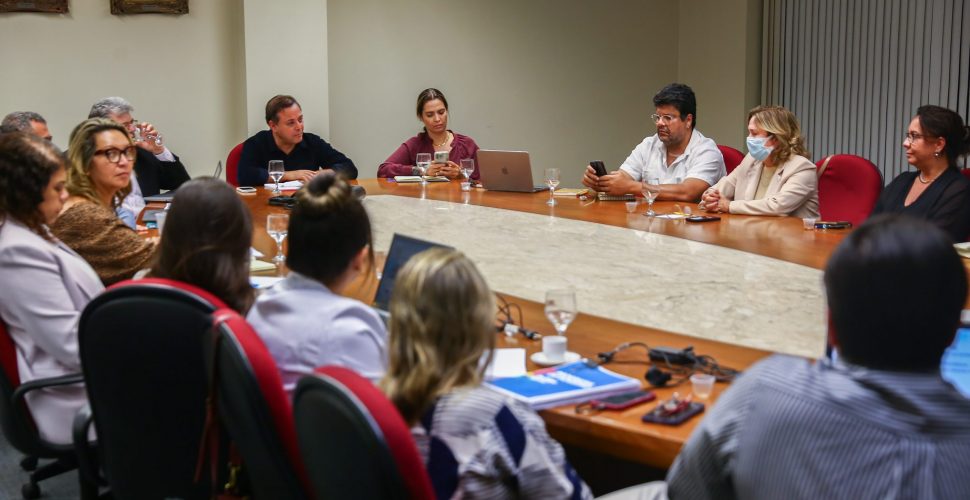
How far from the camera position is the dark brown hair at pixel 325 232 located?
208cm

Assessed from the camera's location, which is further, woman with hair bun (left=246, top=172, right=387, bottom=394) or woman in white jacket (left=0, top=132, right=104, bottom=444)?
woman in white jacket (left=0, top=132, right=104, bottom=444)

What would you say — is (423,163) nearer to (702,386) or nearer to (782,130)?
(782,130)

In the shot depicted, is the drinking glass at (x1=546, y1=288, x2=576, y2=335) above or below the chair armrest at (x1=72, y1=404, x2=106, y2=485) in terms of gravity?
above

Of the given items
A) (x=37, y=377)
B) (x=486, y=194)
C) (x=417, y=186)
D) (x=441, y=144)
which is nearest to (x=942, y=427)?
(x=37, y=377)

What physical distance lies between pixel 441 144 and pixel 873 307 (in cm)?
515

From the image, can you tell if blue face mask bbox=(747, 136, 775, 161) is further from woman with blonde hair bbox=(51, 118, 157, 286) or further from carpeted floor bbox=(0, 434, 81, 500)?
carpeted floor bbox=(0, 434, 81, 500)

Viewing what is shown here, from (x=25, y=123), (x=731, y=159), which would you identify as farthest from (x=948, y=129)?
(x=25, y=123)

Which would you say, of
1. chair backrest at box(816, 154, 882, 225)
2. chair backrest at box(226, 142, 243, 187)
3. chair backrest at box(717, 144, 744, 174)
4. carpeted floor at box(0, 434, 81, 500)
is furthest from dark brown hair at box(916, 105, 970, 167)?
chair backrest at box(226, 142, 243, 187)

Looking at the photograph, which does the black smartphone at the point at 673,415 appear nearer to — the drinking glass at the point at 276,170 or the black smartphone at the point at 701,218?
the black smartphone at the point at 701,218

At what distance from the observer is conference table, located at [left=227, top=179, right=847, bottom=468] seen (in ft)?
6.72

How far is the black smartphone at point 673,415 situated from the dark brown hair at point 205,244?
981 millimetres

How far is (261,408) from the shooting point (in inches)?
Answer: 66.3

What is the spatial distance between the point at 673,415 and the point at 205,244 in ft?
3.64

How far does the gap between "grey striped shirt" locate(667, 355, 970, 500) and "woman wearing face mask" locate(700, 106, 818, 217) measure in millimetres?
3266
